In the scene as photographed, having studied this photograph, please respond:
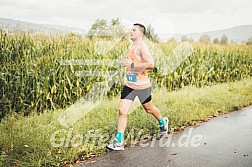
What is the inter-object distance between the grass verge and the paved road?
0.38 m

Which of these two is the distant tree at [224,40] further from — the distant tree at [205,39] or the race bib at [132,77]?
the race bib at [132,77]

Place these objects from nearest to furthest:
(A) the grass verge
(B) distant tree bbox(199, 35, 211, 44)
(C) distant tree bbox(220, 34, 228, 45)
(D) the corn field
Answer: (A) the grass verge, (D) the corn field, (B) distant tree bbox(199, 35, 211, 44), (C) distant tree bbox(220, 34, 228, 45)

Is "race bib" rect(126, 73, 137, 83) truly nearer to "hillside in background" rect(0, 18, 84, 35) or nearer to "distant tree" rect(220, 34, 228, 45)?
"hillside in background" rect(0, 18, 84, 35)

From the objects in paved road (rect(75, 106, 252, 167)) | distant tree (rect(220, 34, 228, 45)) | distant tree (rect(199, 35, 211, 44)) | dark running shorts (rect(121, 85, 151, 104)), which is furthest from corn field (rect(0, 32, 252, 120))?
distant tree (rect(220, 34, 228, 45))

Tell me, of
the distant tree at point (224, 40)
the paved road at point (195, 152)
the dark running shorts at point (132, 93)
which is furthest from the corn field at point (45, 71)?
the distant tree at point (224, 40)

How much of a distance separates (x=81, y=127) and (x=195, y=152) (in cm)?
203

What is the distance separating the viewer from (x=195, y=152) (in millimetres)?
5094

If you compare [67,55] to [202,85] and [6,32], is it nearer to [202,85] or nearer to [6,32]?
[6,32]

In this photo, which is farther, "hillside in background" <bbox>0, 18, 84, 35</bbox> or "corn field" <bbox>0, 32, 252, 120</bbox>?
"hillside in background" <bbox>0, 18, 84, 35</bbox>

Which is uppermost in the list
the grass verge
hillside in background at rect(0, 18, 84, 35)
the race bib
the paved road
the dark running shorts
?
hillside in background at rect(0, 18, 84, 35)

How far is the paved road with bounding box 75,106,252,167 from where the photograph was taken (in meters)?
4.59

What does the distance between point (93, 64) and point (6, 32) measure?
233cm

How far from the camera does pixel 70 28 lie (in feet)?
30.1

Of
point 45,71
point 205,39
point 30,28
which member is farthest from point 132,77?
point 205,39
